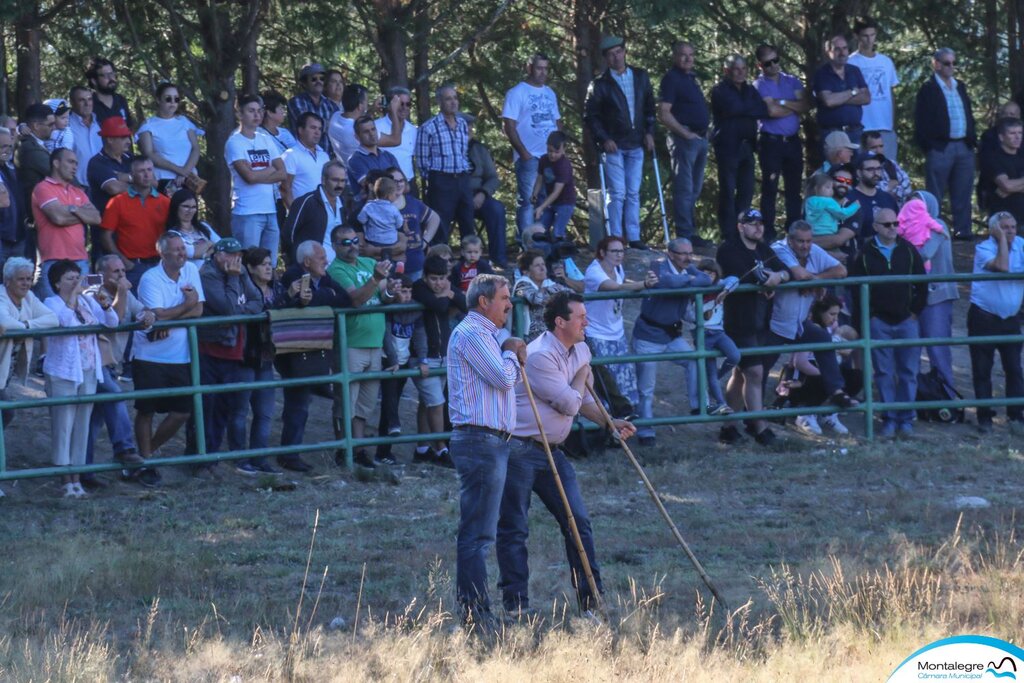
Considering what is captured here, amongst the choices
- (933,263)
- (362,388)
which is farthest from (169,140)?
(933,263)

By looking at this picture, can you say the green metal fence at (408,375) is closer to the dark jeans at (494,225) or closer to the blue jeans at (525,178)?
the dark jeans at (494,225)

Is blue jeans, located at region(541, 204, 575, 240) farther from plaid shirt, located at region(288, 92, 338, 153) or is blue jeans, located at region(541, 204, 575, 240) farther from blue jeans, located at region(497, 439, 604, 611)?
blue jeans, located at region(497, 439, 604, 611)

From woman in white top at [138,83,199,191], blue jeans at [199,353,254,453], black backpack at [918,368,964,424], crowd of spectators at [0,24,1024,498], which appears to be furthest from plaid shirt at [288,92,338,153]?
black backpack at [918,368,964,424]

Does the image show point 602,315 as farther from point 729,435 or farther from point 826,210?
point 826,210

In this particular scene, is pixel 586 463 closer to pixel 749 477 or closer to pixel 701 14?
pixel 749 477

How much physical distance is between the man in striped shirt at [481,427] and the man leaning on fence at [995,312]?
7385mm

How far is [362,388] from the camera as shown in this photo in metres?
12.7

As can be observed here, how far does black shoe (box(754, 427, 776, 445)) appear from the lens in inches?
531

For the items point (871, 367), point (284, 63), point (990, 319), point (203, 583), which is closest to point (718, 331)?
point (871, 367)

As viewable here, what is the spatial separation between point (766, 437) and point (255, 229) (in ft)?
15.7

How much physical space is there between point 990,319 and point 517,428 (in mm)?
7434

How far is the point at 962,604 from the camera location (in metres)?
8.32

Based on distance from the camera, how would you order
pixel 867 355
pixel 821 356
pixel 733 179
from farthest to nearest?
1. pixel 733 179
2. pixel 821 356
3. pixel 867 355

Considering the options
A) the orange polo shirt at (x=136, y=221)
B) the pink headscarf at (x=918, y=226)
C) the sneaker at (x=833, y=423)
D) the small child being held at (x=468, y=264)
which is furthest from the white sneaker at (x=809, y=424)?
the orange polo shirt at (x=136, y=221)
